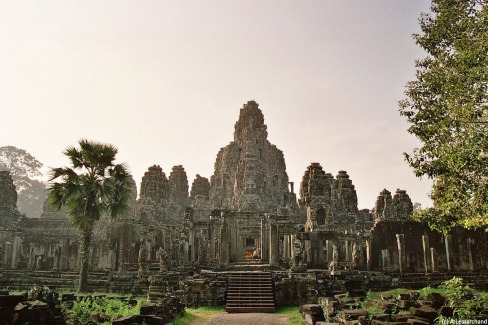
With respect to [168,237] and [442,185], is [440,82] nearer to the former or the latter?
[442,185]

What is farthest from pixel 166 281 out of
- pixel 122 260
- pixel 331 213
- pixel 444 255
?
pixel 331 213

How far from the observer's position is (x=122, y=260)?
2481cm

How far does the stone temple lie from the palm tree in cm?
361

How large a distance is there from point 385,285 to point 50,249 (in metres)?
26.2

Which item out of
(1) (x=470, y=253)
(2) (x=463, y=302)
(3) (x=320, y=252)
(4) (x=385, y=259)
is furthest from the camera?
(3) (x=320, y=252)

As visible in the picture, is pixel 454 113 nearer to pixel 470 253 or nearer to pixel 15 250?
pixel 470 253

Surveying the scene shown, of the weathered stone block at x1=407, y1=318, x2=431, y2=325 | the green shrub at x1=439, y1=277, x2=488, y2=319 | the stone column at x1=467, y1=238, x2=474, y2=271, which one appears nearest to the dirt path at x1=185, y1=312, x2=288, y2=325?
the weathered stone block at x1=407, y1=318, x2=431, y2=325

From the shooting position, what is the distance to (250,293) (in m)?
16.7

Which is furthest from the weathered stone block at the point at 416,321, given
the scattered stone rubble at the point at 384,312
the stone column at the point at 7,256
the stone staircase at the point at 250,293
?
the stone column at the point at 7,256

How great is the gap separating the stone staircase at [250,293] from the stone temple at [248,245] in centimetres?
18

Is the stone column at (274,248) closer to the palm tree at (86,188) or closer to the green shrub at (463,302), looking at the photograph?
the palm tree at (86,188)

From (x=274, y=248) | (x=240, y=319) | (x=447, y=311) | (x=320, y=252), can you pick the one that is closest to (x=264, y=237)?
(x=320, y=252)

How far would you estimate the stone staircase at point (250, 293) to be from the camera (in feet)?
51.0

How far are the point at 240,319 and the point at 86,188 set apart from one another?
10.0 meters
